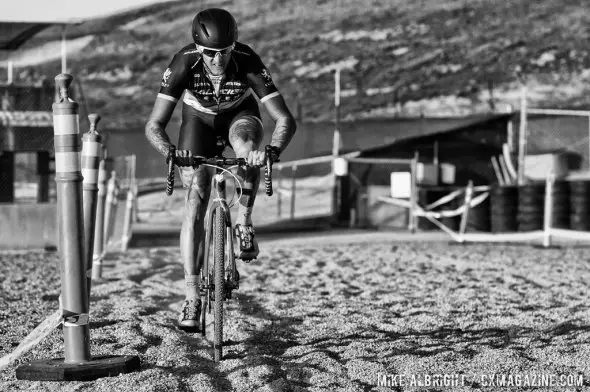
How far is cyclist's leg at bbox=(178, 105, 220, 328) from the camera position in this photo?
6.59 m

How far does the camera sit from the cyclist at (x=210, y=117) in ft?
21.2

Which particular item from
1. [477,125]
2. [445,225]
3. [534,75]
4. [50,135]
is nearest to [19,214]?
[50,135]

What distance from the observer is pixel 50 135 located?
21.0 meters

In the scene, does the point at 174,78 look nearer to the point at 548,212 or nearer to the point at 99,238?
the point at 99,238

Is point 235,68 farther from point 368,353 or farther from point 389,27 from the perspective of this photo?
point 389,27

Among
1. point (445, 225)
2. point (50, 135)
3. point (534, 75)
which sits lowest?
point (445, 225)

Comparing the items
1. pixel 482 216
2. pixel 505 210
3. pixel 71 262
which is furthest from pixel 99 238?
pixel 482 216

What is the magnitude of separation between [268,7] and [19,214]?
3838cm

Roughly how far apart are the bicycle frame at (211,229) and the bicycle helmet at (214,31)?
2.62 ft

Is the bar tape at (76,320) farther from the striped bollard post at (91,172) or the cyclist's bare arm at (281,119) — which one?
the cyclist's bare arm at (281,119)

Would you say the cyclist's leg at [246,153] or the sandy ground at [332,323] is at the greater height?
the cyclist's leg at [246,153]

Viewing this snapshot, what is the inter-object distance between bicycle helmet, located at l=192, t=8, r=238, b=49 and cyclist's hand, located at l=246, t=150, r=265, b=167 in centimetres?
73

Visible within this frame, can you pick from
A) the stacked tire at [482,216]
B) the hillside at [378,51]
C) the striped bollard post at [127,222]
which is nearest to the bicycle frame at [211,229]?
the striped bollard post at [127,222]

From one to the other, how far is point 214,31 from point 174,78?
416mm
